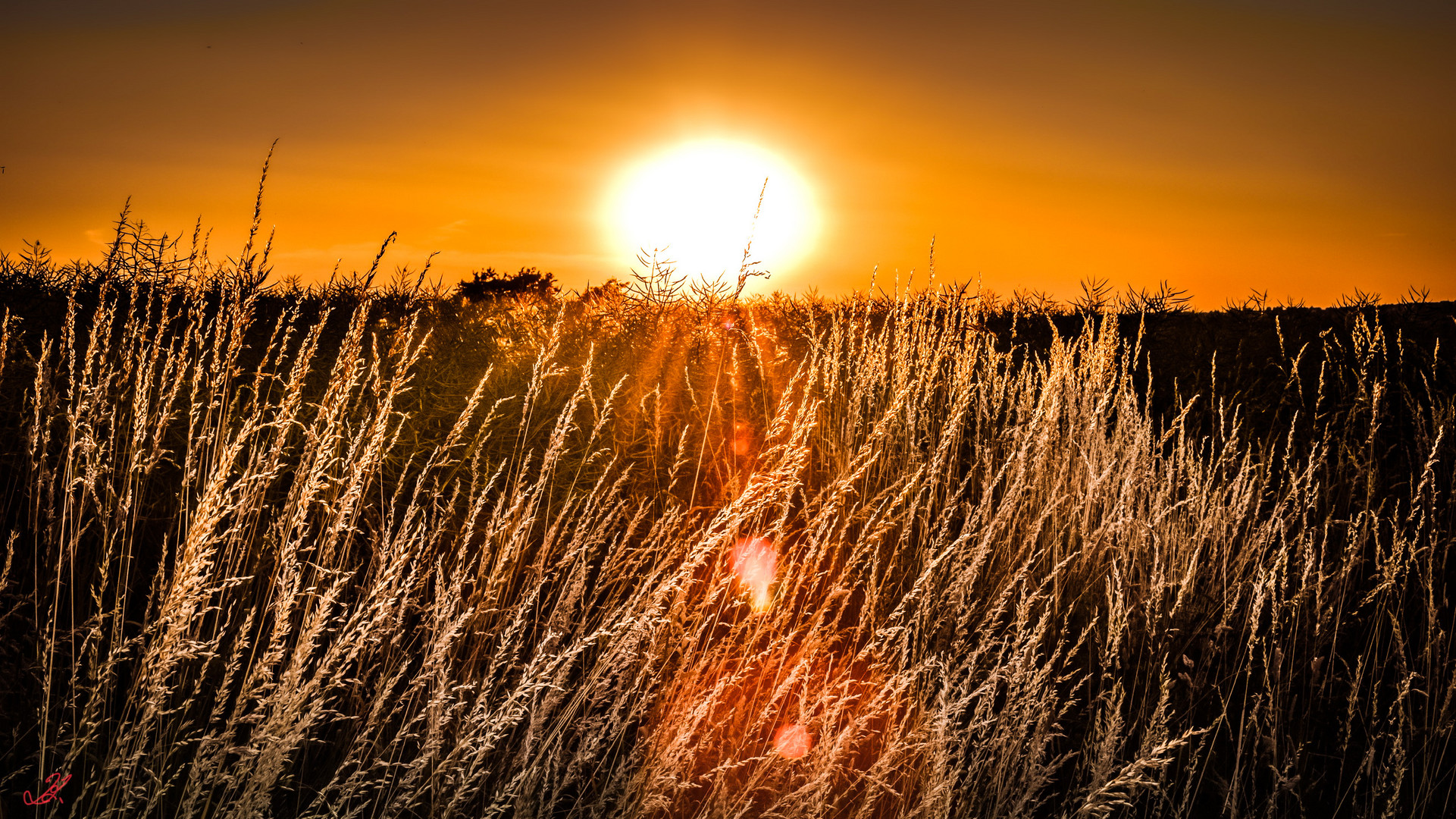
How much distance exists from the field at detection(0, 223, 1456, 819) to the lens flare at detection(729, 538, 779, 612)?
2cm

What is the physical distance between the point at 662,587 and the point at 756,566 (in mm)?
1164

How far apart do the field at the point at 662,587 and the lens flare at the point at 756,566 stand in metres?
0.02

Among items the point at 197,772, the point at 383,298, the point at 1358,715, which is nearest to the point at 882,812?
the point at 197,772

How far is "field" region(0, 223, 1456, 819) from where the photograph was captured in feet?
6.43

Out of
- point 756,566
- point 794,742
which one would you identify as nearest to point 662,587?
point 794,742

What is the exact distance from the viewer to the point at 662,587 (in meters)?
1.85

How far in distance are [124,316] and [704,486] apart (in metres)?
3.74

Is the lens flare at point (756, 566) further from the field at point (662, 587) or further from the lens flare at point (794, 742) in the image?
the lens flare at point (794, 742)

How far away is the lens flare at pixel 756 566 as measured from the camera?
2.85 m
